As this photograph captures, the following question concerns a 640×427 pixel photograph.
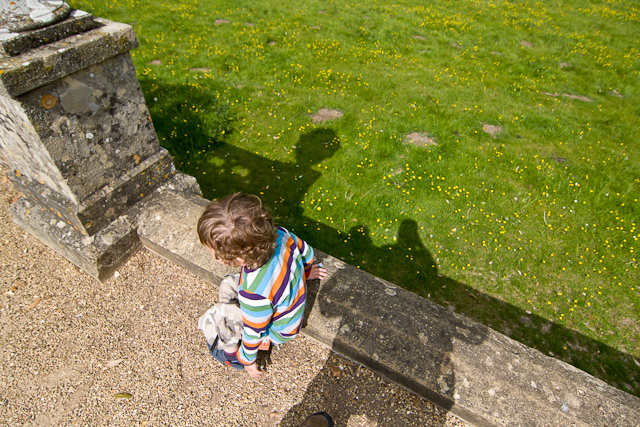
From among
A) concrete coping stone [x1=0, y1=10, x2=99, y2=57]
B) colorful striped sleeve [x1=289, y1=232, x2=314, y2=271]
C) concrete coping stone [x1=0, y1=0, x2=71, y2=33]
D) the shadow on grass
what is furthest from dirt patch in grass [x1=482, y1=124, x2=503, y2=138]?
concrete coping stone [x1=0, y1=0, x2=71, y2=33]

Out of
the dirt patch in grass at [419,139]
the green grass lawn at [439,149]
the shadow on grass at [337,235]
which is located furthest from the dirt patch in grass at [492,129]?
the shadow on grass at [337,235]

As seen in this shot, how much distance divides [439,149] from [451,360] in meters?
4.26

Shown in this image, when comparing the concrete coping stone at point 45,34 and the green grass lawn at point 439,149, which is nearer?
the concrete coping stone at point 45,34

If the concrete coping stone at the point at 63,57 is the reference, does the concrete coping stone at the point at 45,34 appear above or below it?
above

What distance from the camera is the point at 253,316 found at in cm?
241

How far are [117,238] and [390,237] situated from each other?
3.33 m

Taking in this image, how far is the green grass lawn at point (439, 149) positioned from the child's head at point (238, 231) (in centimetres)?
242

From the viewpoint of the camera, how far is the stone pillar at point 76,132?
243cm

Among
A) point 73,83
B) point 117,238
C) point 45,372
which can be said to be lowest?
point 45,372

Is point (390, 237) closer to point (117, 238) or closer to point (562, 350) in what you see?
point (562, 350)

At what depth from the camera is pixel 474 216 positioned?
507 centimetres

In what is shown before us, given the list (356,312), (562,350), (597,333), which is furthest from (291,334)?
(597,333)

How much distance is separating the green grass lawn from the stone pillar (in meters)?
1.92

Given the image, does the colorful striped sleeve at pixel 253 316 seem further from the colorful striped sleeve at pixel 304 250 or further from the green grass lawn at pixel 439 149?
the green grass lawn at pixel 439 149
